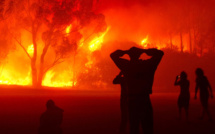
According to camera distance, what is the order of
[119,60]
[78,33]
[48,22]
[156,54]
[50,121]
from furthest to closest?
[78,33] < [48,22] < [50,121] < [119,60] < [156,54]

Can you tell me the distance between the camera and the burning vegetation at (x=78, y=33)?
34.1m

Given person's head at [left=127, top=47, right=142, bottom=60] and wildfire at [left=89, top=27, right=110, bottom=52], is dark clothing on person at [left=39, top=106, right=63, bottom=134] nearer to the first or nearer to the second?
person's head at [left=127, top=47, right=142, bottom=60]

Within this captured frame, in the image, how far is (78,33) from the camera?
36.8 meters

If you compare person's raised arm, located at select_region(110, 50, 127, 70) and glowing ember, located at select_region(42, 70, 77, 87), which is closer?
person's raised arm, located at select_region(110, 50, 127, 70)

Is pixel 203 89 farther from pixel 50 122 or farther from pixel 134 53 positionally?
pixel 50 122

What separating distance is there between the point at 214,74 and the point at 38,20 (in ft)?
83.3

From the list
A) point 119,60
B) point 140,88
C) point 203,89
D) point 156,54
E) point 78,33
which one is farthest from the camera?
point 78,33

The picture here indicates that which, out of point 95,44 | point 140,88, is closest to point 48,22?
point 95,44

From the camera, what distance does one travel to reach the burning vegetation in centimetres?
3406

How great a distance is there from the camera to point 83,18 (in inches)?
1449

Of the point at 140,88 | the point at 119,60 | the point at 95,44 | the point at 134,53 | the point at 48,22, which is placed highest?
the point at 48,22

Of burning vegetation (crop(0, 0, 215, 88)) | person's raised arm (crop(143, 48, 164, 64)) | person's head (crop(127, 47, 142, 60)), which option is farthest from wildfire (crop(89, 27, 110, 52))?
person's head (crop(127, 47, 142, 60))

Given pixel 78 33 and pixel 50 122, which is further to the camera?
pixel 78 33

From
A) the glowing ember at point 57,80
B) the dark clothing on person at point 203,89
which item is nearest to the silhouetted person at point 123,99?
the dark clothing on person at point 203,89
